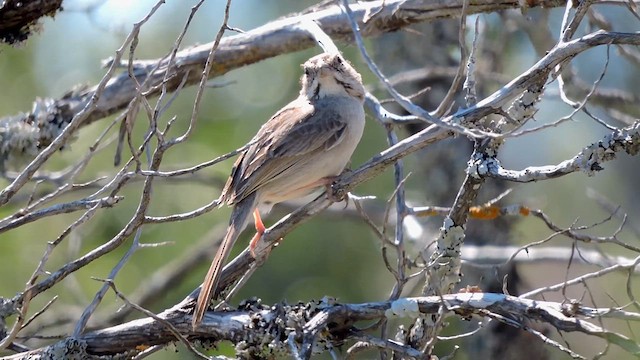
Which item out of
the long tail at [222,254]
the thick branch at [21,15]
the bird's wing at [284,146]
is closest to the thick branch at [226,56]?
the bird's wing at [284,146]

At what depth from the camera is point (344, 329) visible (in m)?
3.53

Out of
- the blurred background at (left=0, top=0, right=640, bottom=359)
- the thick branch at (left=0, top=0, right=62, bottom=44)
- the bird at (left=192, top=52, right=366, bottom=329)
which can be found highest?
the blurred background at (left=0, top=0, right=640, bottom=359)

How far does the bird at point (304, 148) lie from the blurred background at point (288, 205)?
5.05 feet

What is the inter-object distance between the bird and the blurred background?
60.6 inches

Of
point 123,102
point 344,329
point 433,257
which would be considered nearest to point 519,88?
point 433,257

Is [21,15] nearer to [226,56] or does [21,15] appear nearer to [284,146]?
[226,56]

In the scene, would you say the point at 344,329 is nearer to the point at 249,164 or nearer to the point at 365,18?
the point at 249,164

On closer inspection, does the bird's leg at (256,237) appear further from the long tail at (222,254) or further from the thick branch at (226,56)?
the thick branch at (226,56)

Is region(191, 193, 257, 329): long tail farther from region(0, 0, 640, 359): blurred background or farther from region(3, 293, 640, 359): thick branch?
region(0, 0, 640, 359): blurred background

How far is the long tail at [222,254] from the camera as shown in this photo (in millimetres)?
3611

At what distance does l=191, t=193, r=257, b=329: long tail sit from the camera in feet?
11.8

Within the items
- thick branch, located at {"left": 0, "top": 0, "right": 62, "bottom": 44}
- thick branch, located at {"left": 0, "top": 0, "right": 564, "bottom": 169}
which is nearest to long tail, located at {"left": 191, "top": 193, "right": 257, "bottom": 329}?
thick branch, located at {"left": 0, "top": 0, "right": 564, "bottom": 169}

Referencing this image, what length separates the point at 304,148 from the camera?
4625 millimetres

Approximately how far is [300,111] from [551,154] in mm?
6621
